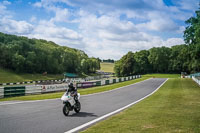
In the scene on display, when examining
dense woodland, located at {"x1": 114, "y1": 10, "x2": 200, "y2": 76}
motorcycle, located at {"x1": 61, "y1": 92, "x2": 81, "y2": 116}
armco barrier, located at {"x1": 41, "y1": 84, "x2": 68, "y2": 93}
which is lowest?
armco barrier, located at {"x1": 41, "y1": 84, "x2": 68, "y2": 93}

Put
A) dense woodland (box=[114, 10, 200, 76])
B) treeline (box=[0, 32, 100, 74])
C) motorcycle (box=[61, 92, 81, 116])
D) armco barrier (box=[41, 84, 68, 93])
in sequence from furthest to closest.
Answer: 1. dense woodland (box=[114, 10, 200, 76])
2. treeline (box=[0, 32, 100, 74])
3. armco barrier (box=[41, 84, 68, 93])
4. motorcycle (box=[61, 92, 81, 116])

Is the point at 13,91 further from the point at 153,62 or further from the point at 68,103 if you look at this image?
the point at 153,62

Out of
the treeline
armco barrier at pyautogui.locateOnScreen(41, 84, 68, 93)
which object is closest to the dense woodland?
the treeline

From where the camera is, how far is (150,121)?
860 cm

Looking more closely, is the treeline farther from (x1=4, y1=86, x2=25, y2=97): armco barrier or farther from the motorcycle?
the motorcycle

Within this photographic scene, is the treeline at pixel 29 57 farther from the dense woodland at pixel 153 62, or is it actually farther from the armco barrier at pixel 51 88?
the armco barrier at pixel 51 88

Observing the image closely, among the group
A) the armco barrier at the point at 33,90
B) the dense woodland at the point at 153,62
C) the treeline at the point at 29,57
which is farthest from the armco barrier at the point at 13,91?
the dense woodland at the point at 153,62

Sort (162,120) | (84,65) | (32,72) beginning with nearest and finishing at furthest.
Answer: (162,120), (32,72), (84,65)

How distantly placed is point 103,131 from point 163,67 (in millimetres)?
115922

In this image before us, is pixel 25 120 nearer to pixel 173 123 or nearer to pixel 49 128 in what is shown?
pixel 49 128

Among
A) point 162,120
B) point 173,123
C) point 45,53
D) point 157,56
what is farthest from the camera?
point 157,56

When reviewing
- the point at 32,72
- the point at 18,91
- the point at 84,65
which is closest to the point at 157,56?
the point at 84,65

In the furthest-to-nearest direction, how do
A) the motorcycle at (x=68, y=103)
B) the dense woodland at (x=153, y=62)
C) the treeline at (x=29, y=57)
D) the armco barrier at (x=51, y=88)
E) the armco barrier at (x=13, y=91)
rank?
the dense woodland at (x=153, y=62) → the treeline at (x=29, y=57) → the armco barrier at (x=51, y=88) → the armco barrier at (x=13, y=91) → the motorcycle at (x=68, y=103)

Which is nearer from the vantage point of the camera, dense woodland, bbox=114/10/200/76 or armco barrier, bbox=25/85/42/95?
armco barrier, bbox=25/85/42/95
